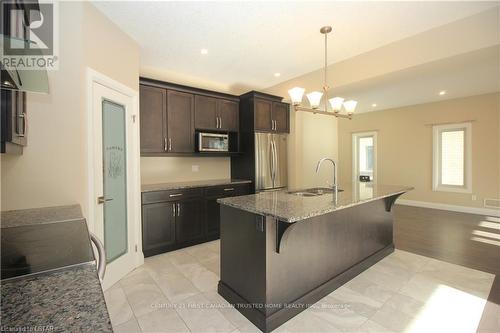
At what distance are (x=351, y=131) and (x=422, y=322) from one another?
638 centimetres

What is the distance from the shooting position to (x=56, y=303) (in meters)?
0.65

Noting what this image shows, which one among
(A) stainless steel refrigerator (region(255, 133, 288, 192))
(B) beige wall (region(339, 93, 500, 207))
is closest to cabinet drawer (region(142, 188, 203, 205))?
(A) stainless steel refrigerator (region(255, 133, 288, 192))

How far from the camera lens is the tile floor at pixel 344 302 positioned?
1.81 metres

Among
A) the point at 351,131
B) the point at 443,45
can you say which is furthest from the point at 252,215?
the point at 351,131

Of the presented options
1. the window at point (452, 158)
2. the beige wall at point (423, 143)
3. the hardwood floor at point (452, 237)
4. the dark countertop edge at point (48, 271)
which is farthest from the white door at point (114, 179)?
the window at point (452, 158)

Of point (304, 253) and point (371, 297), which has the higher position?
point (304, 253)

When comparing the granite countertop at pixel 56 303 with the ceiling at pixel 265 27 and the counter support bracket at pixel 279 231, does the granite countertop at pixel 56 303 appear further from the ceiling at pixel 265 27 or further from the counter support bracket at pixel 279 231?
the ceiling at pixel 265 27

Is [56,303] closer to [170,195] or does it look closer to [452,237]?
[170,195]

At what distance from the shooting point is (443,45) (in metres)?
2.58

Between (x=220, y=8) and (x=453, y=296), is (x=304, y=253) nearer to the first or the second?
(x=453, y=296)

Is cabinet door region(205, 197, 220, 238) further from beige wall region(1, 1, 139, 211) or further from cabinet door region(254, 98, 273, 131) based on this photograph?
beige wall region(1, 1, 139, 211)

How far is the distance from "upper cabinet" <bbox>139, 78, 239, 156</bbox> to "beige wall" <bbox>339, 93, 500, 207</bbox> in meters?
4.89

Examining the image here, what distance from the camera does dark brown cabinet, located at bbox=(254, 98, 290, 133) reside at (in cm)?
414

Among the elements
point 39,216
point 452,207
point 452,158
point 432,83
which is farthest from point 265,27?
point 452,207
